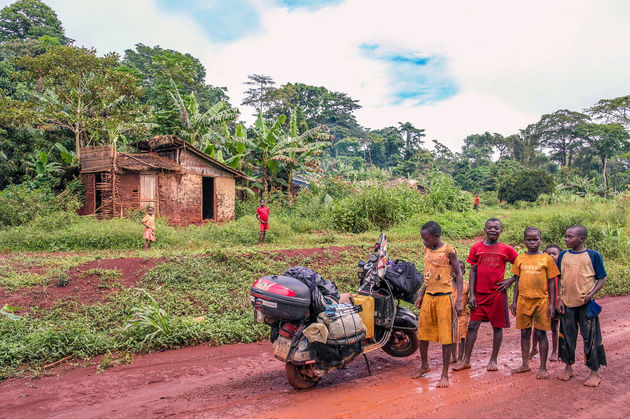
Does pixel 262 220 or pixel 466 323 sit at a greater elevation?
pixel 262 220

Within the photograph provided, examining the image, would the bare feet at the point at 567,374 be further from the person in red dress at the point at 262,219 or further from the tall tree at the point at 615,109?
the tall tree at the point at 615,109

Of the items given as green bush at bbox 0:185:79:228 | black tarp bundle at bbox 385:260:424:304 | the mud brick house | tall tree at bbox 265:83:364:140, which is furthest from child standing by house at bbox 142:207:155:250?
tall tree at bbox 265:83:364:140

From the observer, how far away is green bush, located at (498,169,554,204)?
30109mm

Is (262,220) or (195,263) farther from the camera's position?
(262,220)

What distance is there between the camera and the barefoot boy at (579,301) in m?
4.33

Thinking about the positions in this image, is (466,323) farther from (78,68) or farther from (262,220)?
(78,68)

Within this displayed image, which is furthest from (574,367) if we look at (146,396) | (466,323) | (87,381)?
(87,381)

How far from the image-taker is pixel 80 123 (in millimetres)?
18922

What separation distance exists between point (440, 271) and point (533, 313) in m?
1.14

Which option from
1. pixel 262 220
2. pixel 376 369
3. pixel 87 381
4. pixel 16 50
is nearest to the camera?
pixel 87 381

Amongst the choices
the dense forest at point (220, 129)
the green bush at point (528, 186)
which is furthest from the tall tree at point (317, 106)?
the green bush at point (528, 186)

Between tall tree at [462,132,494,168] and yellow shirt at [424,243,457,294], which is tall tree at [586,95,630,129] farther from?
yellow shirt at [424,243,457,294]

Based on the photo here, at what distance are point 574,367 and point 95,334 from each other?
563 centimetres

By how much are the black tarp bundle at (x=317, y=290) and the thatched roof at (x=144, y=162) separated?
12398 millimetres
